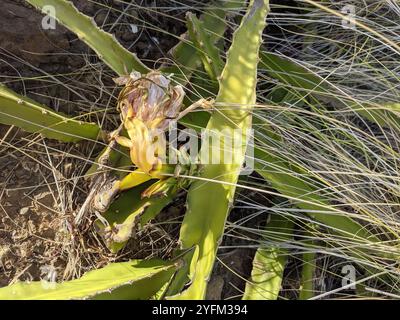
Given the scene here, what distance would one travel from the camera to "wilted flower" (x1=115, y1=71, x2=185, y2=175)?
34.5 inches

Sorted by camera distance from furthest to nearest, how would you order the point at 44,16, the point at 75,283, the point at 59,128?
the point at 44,16
the point at 59,128
the point at 75,283

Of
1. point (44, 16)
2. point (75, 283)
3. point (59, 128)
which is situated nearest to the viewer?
point (75, 283)

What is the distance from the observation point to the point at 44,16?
1.10 m

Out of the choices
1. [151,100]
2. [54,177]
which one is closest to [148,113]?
[151,100]

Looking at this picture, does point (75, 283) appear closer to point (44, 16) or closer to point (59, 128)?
point (59, 128)

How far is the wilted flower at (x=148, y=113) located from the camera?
88cm

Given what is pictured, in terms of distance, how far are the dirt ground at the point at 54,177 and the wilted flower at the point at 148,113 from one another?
20 cm

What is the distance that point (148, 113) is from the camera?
0.89 metres

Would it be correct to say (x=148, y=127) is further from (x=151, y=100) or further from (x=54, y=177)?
(x=54, y=177)

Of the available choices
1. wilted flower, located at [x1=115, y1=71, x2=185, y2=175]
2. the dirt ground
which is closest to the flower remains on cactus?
wilted flower, located at [x1=115, y1=71, x2=185, y2=175]

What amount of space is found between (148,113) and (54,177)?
297 mm

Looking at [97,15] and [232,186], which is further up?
[97,15]
